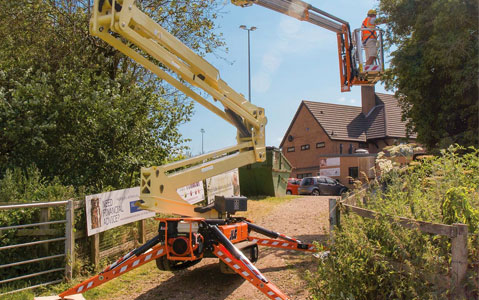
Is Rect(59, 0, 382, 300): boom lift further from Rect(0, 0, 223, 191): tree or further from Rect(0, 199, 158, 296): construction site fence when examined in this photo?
Rect(0, 0, 223, 191): tree

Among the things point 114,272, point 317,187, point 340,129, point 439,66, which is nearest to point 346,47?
point 439,66

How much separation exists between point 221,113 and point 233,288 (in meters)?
3.08

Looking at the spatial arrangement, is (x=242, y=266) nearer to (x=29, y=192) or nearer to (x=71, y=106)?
(x=29, y=192)

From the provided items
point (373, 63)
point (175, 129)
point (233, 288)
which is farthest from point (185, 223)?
point (373, 63)

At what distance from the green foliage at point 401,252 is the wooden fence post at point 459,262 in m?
0.09

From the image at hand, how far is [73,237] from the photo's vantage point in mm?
7363

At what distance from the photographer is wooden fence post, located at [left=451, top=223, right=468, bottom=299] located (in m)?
3.89

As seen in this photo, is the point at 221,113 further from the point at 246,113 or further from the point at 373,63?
the point at 373,63

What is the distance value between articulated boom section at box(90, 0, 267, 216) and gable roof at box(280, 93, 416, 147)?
34905mm

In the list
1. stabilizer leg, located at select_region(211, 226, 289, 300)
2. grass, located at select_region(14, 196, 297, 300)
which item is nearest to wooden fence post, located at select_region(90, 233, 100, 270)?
grass, located at select_region(14, 196, 297, 300)

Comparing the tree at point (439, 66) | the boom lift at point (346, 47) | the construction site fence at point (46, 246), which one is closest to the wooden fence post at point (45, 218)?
the construction site fence at point (46, 246)

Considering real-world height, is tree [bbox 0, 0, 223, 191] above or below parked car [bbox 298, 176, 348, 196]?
above

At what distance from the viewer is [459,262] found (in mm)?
3912

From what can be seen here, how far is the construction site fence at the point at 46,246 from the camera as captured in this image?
6855mm
